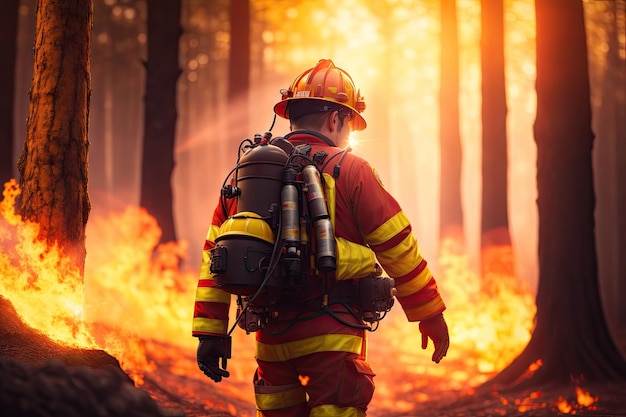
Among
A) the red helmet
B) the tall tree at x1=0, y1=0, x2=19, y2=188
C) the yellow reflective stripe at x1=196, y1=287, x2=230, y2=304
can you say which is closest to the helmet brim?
the red helmet

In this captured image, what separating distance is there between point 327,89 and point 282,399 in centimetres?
196

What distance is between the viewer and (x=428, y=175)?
5391 centimetres

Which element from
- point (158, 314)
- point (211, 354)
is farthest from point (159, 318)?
point (211, 354)

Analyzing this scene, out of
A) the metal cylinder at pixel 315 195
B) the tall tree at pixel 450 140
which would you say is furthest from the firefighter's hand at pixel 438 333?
Answer: the tall tree at pixel 450 140

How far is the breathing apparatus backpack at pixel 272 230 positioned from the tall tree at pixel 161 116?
816 cm

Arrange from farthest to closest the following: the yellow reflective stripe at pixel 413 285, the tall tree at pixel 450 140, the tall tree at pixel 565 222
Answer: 1. the tall tree at pixel 450 140
2. the tall tree at pixel 565 222
3. the yellow reflective stripe at pixel 413 285

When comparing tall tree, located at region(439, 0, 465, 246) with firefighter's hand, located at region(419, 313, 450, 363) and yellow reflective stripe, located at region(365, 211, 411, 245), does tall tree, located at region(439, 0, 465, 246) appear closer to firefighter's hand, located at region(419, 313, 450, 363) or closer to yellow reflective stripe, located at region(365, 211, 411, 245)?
firefighter's hand, located at region(419, 313, 450, 363)

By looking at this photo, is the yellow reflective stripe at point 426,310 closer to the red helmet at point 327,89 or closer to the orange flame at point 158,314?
the red helmet at point 327,89

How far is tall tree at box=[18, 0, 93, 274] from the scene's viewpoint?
6.42m

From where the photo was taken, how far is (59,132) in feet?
21.2

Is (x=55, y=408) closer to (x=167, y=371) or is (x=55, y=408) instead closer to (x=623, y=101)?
(x=167, y=371)

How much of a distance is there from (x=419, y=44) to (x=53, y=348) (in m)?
25.9

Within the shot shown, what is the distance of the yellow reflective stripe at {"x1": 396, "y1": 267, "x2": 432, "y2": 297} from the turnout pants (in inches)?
13.2

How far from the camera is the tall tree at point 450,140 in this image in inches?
674
